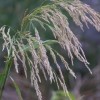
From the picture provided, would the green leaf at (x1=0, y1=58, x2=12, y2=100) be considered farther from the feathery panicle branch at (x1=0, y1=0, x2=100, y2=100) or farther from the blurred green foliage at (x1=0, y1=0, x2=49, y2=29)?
the blurred green foliage at (x1=0, y1=0, x2=49, y2=29)

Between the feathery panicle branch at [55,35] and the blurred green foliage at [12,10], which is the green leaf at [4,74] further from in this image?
the blurred green foliage at [12,10]

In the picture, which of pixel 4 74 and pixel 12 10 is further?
pixel 12 10

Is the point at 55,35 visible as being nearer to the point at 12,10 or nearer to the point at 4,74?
the point at 4,74

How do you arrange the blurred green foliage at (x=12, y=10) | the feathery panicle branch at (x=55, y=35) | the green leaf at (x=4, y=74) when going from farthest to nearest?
the blurred green foliage at (x=12, y=10) < the green leaf at (x=4, y=74) < the feathery panicle branch at (x=55, y=35)

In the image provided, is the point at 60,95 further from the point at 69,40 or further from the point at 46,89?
the point at 46,89

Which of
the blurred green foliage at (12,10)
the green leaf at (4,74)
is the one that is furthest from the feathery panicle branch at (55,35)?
the blurred green foliage at (12,10)

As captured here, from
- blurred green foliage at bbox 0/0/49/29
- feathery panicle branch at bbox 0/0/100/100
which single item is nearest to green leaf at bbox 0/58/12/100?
feathery panicle branch at bbox 0/0/100/100

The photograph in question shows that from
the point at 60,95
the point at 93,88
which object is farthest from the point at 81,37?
the point at 60,95

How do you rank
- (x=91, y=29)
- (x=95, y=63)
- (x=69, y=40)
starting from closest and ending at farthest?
(x=69, y=40)
(x=95, y=63)
(x=91, y=29)

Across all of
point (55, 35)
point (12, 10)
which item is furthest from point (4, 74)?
point (12, 10)

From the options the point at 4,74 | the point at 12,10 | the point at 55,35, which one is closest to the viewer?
the point at 55,35

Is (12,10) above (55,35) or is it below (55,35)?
below
